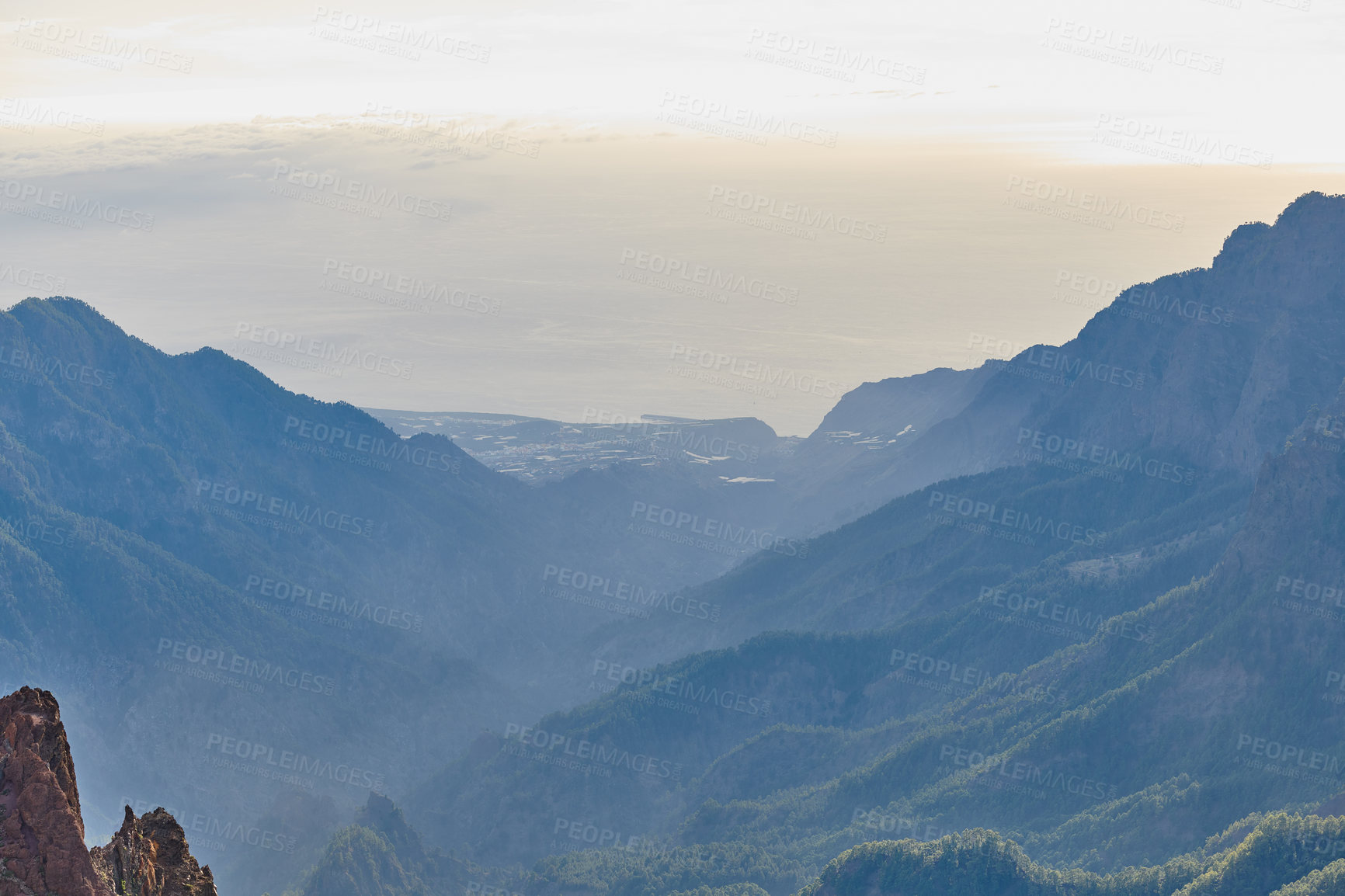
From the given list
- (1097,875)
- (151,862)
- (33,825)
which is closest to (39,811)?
(33,825)

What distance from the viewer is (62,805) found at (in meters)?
51.0

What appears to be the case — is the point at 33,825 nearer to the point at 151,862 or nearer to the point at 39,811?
the point at 39,811

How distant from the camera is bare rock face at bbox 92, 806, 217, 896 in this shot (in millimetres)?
54250

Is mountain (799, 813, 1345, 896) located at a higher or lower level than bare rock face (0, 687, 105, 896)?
lower

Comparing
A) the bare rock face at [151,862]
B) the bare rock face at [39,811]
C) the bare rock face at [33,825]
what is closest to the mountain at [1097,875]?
the bare rock face at [151,862]

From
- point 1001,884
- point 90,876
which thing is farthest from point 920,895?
point 90,876

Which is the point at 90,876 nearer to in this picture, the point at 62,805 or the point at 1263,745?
the point at 62,805

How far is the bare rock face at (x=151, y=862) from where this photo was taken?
5425 centimetres

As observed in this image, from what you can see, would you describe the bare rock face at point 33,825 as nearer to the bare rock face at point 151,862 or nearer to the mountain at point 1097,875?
the bare rock face at point 151,862

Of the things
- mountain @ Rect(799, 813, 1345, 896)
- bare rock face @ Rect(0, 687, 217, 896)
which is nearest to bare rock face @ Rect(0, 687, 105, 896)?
bare rock face @ Rect(0, 687, 217, 896)

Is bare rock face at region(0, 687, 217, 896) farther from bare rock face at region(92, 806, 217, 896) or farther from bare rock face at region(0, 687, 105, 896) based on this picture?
bare rock face at region(92, 806, 217, 896)

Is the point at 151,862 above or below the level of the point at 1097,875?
above

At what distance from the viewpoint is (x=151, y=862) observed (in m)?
58.0

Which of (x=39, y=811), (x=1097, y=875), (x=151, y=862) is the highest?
(x=39, y=811)
